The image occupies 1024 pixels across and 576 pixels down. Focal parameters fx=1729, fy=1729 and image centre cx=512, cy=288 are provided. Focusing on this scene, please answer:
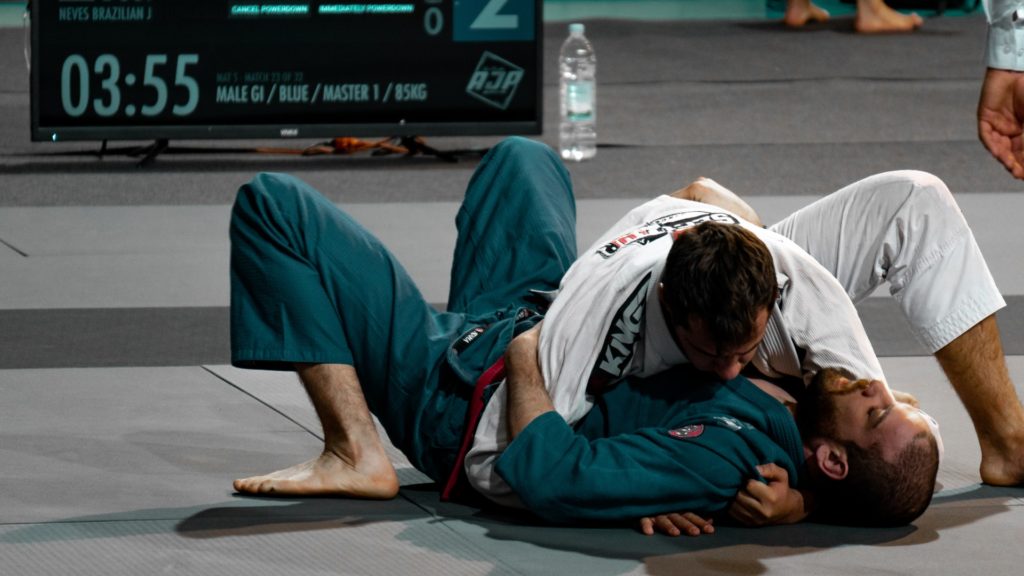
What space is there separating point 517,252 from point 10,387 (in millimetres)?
1534

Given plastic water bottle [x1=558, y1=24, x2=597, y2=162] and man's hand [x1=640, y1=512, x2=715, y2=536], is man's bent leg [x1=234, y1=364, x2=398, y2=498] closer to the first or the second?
man's hand [x1=640, y1=512, x2=715, y2=536]

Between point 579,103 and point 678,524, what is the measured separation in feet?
21.8

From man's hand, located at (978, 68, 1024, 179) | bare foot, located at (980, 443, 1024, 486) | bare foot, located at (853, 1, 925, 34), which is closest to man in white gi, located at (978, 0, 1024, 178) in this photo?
man's hand, located at (978, 68, 1024, 179)

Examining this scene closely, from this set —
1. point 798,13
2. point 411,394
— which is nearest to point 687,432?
point 411,394

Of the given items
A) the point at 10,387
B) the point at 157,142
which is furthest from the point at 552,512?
the point at 157,142

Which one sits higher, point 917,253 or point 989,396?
point 917,253

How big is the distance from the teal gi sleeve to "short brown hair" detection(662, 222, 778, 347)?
0.25 metres

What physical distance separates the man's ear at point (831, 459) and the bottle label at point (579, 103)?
6480mm

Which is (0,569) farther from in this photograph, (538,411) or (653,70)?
(653,70)

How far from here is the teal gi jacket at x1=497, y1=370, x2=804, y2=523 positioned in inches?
123

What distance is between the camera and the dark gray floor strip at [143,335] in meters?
4.91

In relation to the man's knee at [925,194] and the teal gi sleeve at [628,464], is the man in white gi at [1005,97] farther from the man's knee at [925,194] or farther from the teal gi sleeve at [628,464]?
the teal gi sleeve at [628,464]

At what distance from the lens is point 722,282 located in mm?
2924

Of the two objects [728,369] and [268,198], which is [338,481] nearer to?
[268,198]
